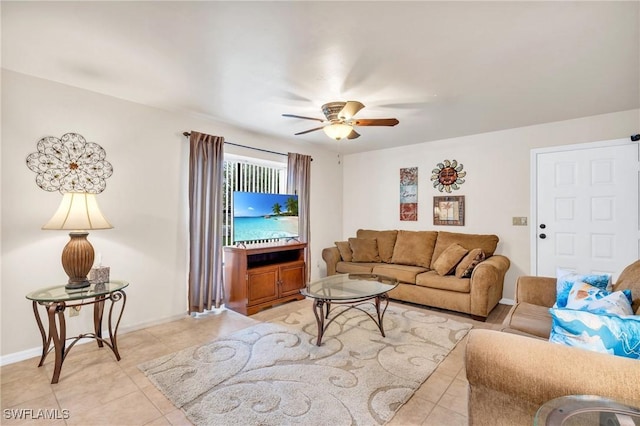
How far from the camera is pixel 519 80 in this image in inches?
100

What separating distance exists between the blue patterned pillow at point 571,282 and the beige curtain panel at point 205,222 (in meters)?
3.38

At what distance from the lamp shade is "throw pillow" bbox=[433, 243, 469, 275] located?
3638mm

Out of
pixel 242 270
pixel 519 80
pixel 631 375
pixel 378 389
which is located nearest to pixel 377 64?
pixel 519 80

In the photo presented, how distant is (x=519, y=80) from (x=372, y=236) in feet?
9.82

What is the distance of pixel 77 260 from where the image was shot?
2.38 metres

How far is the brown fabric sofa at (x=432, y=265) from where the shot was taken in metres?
3.37

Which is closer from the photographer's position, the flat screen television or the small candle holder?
the small candle holder

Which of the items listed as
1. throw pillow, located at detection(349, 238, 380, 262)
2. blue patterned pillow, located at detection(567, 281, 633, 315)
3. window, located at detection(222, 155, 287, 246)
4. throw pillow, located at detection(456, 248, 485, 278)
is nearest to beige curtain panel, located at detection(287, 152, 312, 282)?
window, located at detection(222, 155, 287, 246)

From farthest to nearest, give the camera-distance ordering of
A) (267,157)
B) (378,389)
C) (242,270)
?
(267,157) < (242,270) < (378,389)

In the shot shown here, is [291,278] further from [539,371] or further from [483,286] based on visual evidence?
[539,371]

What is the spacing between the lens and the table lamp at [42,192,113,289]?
2330 millimetres

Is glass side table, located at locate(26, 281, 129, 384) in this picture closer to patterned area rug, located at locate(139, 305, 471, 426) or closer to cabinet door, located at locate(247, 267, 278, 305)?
patterned area rug, located at locate(139, 305, 471, 426)

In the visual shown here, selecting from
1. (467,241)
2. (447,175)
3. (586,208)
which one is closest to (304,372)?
(467,241)

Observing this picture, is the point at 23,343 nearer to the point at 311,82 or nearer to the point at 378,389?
the point at 378,389
